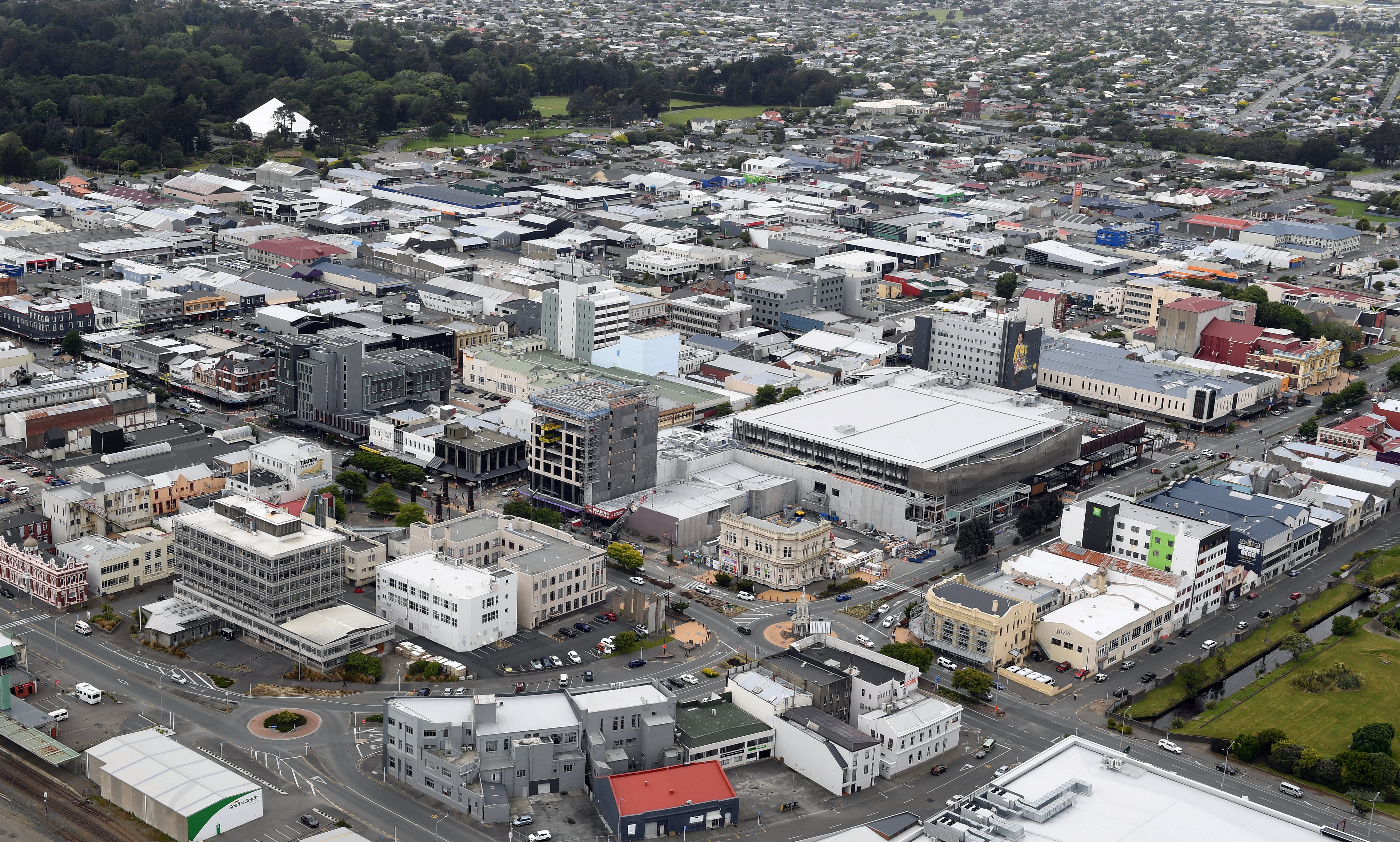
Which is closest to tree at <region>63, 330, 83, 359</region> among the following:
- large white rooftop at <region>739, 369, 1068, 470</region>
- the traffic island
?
large white rooftop at <region>739, 369, 1068, 470</region>

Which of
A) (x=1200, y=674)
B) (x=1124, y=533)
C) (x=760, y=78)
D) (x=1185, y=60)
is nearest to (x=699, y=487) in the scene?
(x=1124, y=533)

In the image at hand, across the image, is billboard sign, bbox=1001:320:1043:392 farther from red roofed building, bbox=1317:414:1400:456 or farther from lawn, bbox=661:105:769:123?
lawn, bbox=661:105:769:123

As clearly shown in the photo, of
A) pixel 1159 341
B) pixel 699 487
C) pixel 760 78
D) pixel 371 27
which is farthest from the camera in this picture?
pixel 371 27

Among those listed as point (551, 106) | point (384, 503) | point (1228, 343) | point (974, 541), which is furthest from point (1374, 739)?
point (551, 106)

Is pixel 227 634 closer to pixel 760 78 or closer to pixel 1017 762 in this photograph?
pixel 1017 762

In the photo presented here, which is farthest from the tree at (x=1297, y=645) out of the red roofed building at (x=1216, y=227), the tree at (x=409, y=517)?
the red roofed building at (x=1216, y=227)

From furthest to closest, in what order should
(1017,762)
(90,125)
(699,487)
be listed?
(90,125), (699,487), (1017,762)
